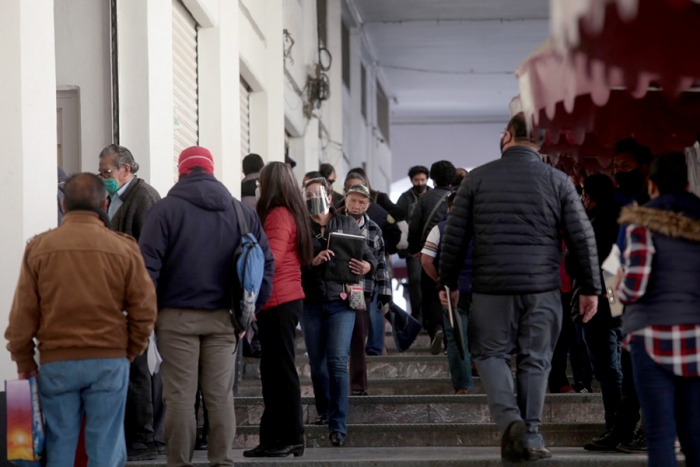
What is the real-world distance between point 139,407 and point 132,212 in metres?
1.18

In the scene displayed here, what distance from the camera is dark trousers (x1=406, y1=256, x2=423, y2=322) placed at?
46.4 feet

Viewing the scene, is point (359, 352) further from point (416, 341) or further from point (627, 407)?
point (416, 341)

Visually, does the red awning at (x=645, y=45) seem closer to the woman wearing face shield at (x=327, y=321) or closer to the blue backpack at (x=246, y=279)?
the blue backpack at (x=246, y=279)

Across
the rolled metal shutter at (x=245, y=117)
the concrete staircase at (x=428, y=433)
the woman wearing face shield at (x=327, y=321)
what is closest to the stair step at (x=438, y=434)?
the concrete staircase at (x=428, y=433)

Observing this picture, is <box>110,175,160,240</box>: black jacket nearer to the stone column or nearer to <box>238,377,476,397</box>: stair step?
the stone column

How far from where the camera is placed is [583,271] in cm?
742

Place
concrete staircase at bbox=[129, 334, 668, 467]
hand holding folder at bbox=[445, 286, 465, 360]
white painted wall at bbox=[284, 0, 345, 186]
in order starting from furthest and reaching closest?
1. white painted wall at bbox=[284, 0, 345, 186]
2. hand holding folder at bbox=[445, 286, 465, 360]
3. concrete staircase at bbox=[129, 334, 668, 467]

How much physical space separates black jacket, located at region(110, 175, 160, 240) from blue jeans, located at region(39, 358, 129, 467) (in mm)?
1880

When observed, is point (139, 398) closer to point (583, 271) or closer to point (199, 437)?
point (199, 437)

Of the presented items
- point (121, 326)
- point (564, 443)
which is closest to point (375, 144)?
point (564, 443)

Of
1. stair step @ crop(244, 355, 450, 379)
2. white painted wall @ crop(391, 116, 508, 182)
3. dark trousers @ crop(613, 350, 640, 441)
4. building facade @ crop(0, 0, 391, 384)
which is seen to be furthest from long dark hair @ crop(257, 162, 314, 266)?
white painted wall @ crop(391, 116, 508, 182)

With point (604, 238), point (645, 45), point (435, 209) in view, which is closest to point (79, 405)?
point (645, 45)

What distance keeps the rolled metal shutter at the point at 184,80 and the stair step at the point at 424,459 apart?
4.21 metres

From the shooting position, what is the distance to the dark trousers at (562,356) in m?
10.3
